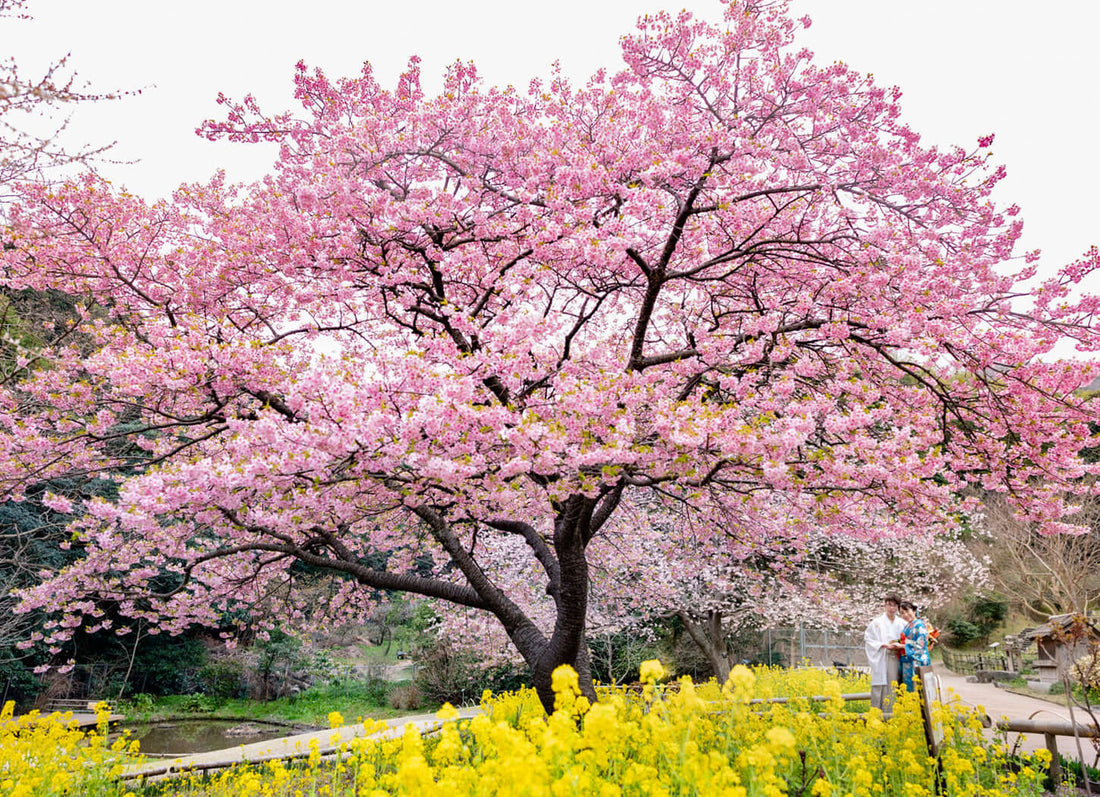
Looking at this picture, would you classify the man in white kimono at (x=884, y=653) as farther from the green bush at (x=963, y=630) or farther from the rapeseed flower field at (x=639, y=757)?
the green bush at (x=963, y=630)

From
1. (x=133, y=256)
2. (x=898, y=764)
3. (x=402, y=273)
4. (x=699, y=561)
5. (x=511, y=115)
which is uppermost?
(x=511, y=115)

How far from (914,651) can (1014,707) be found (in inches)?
322

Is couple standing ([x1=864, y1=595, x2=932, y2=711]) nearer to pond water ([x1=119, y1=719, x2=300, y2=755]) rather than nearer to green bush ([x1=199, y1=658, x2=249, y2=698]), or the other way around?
pond water ([x1=119, y1=719, x2=300, y2=755])

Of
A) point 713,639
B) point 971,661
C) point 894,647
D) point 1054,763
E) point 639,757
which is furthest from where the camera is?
point 971,661

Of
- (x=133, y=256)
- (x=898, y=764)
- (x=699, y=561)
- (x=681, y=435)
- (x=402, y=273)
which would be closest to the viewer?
(x=898, y=764)

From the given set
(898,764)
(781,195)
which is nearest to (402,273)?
(781,195)

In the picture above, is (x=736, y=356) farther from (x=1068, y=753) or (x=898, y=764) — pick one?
(x=1068, y=753)

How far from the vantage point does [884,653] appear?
6863mm

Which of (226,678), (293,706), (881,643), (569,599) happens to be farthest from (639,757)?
(226,678)

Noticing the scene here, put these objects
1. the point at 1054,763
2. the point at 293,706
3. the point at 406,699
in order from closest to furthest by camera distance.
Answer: the point at 1054,763 < the point at 406,699 < the point at 293,706

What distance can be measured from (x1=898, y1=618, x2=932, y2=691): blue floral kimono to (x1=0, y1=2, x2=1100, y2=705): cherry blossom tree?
1092mm

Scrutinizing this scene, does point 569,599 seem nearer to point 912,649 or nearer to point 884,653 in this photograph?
point 912,649

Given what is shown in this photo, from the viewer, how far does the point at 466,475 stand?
4.45m

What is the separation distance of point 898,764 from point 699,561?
7.15 meters
